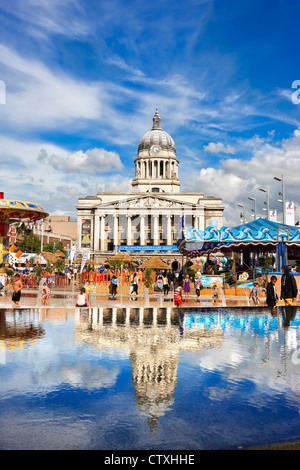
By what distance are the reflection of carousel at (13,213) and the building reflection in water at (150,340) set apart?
14.2 metres

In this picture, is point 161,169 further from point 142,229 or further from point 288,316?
point 288,316

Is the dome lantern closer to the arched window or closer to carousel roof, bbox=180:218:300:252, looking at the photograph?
the arched window

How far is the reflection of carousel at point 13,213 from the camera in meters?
27.3

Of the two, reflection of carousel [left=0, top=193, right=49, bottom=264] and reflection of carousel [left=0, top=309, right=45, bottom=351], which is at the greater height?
reflection of carousel [left=0, top=193, right=49, bottom=264]

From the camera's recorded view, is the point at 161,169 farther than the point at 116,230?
Yes

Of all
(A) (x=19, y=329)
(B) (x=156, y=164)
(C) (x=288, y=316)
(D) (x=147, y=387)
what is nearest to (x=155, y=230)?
(B) (x=156, y=164)

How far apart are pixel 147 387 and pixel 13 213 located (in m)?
25.4

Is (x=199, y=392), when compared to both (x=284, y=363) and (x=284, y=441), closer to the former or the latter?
(x=284, y=441)

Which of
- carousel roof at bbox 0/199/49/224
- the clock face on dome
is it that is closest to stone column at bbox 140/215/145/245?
the clock face on dome

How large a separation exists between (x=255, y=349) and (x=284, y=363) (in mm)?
1187

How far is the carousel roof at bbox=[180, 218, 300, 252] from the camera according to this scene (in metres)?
25.8

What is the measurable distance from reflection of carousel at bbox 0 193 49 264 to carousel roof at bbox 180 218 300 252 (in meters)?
10.4

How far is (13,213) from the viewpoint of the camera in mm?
29344
